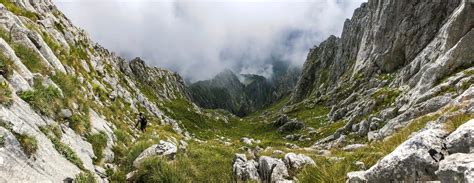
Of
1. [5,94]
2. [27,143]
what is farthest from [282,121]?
[27,143]

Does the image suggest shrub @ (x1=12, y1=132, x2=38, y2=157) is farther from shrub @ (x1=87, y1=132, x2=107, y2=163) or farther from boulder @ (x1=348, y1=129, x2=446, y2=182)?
boulder @ (x1=348, y1=129, x2=446, y2=182)

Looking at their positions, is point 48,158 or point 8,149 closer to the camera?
point 8,149

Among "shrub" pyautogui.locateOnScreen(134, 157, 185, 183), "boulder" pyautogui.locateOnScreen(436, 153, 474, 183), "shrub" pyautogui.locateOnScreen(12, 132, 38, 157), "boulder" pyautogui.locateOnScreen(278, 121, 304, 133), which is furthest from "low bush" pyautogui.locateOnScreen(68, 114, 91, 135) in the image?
"boulder" pyautogui.locateOnScreen(278, 121, 304, 133)

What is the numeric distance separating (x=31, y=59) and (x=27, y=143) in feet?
30.9

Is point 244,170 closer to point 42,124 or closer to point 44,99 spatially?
point 42,124

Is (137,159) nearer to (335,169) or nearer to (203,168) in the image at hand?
(203,168)

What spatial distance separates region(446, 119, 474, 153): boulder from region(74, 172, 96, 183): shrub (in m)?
11.6

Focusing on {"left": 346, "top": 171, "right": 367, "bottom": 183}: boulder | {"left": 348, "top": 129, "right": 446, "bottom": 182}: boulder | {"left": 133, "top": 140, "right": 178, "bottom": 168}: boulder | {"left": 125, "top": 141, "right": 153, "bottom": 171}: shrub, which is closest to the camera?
{"left": 348, "top": 129, "right": 446, "bottom": 182}: boulder

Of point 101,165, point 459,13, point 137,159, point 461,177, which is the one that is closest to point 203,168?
point 137,159

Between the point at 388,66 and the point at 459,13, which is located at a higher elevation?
the point at 388,66

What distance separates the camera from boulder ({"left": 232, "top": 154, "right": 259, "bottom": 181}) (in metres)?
16.6

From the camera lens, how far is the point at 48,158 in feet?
39.8

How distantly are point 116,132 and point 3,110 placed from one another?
11.9m

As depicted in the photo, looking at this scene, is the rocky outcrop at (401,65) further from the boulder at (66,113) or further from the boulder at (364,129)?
the boulder at (66,113)
